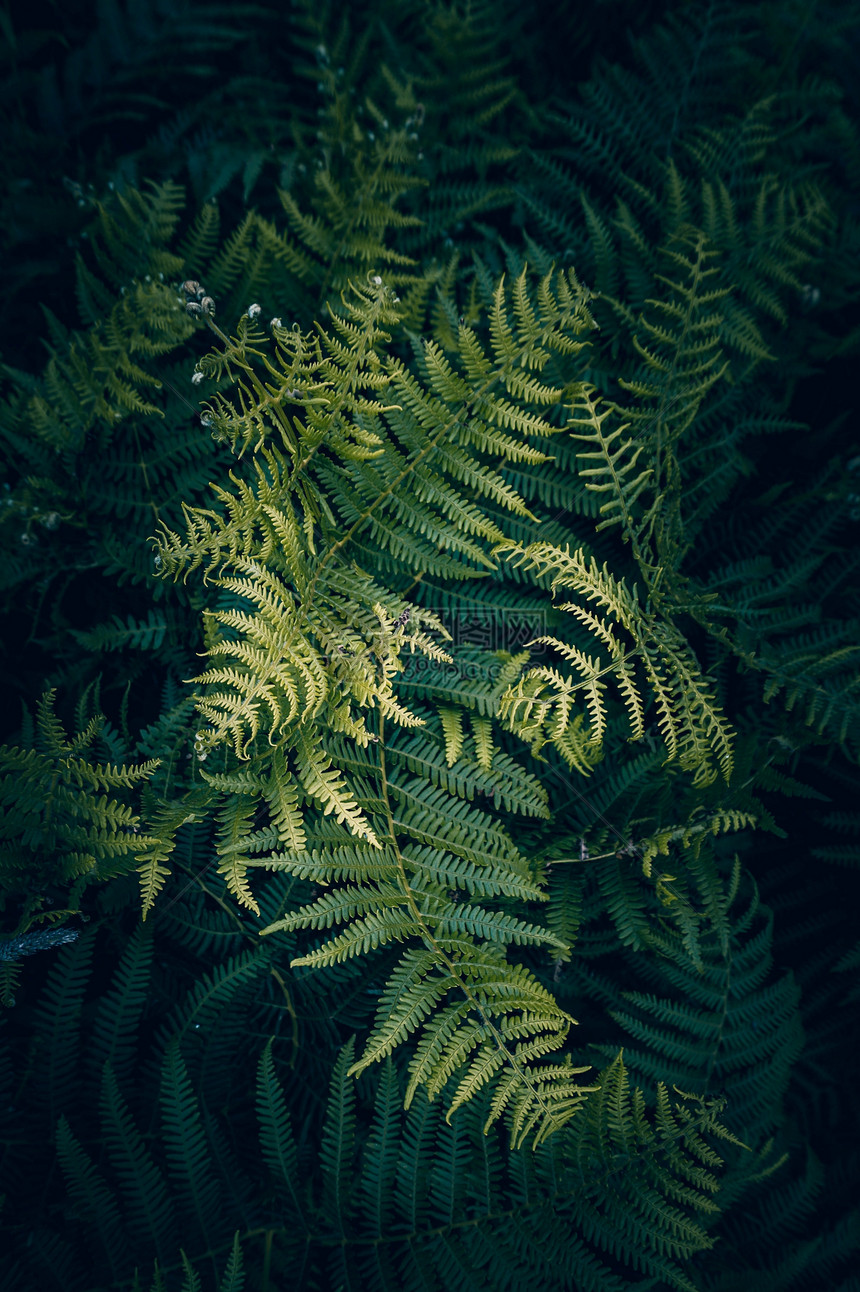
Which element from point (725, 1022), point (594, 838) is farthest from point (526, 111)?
point (725, 1022)

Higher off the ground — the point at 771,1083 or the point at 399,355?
the point at 399,355

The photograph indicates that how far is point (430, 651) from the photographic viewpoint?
6.70ft

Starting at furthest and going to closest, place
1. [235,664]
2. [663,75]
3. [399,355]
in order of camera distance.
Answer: [663,75]
[399,355]
[235,664]

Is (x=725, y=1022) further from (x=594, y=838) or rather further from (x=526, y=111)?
(x=526, y=111)

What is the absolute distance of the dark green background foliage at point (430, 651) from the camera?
7.22 ft

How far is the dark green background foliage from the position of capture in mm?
2201

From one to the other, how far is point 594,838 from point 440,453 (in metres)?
1.40

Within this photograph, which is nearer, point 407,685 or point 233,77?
point 407,685

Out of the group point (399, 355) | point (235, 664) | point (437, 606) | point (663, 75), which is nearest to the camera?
point (235, 664)

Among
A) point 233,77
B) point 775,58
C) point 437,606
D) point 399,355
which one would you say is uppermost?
point 775,58

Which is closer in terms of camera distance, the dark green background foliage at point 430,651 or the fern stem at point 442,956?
the fern stem at point 442,956

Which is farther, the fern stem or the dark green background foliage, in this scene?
the dark green background foliage

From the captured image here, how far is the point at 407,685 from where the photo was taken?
2.37 metres

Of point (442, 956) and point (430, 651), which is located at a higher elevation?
point (430, 651)
